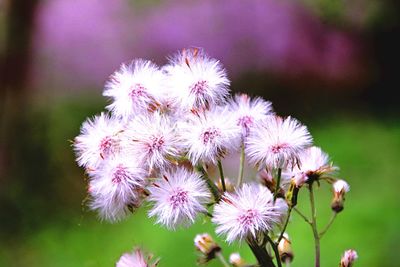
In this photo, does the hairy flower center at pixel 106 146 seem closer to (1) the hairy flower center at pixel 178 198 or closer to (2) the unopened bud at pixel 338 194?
(1) the hairy flower center at pixel 178 198

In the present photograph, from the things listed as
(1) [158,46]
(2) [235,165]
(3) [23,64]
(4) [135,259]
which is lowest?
(4) [135,259]

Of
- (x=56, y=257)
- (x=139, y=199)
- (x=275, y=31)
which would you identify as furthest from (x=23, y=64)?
(x=139, y=199)

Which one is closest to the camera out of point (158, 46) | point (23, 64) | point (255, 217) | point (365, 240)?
point (255, 217)

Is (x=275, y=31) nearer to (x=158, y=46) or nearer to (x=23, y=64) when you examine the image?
(x=158, y=46)

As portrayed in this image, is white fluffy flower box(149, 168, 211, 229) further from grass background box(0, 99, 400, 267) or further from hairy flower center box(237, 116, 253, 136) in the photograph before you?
grass background box(0, 99, 400, 267)

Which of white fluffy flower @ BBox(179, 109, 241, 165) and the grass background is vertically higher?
the grass background

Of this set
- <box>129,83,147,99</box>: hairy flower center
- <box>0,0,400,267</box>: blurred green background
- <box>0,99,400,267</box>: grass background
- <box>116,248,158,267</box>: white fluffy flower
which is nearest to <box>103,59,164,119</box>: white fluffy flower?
<box>129,83,147,99</box>: hairy flower center

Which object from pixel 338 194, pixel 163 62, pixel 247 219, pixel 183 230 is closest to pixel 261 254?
pixel 247 219
